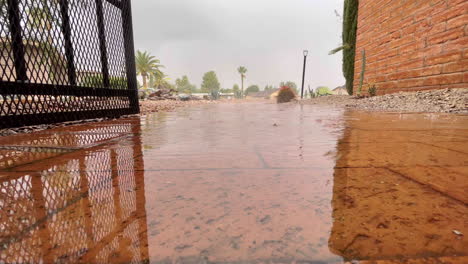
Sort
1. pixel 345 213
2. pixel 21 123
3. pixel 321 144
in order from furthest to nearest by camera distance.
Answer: pixel 21 123 → pixel 321 144 → pixel 345 213

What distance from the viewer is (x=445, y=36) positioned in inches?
187

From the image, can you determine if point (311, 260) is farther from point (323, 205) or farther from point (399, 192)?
point (399, 192)

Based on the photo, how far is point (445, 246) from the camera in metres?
0.45

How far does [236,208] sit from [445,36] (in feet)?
19.9

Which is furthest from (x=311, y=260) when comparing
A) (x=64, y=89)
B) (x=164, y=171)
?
(x=64, y=89)

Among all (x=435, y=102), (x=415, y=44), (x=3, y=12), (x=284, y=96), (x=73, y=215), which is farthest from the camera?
(x=284, y=96)

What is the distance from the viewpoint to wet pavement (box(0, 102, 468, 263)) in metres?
0.45

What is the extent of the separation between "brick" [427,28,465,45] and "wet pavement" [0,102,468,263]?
4.80m

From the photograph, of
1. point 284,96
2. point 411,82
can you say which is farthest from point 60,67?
point 284,96

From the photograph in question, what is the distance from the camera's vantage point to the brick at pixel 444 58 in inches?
178

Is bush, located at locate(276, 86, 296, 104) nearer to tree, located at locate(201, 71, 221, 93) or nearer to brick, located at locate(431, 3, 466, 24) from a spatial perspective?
brick, located at locate(431, 3, 466, 24)

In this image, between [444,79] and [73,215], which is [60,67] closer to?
[73,215]

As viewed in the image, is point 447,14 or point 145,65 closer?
point 447,14

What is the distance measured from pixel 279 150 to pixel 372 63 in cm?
738
